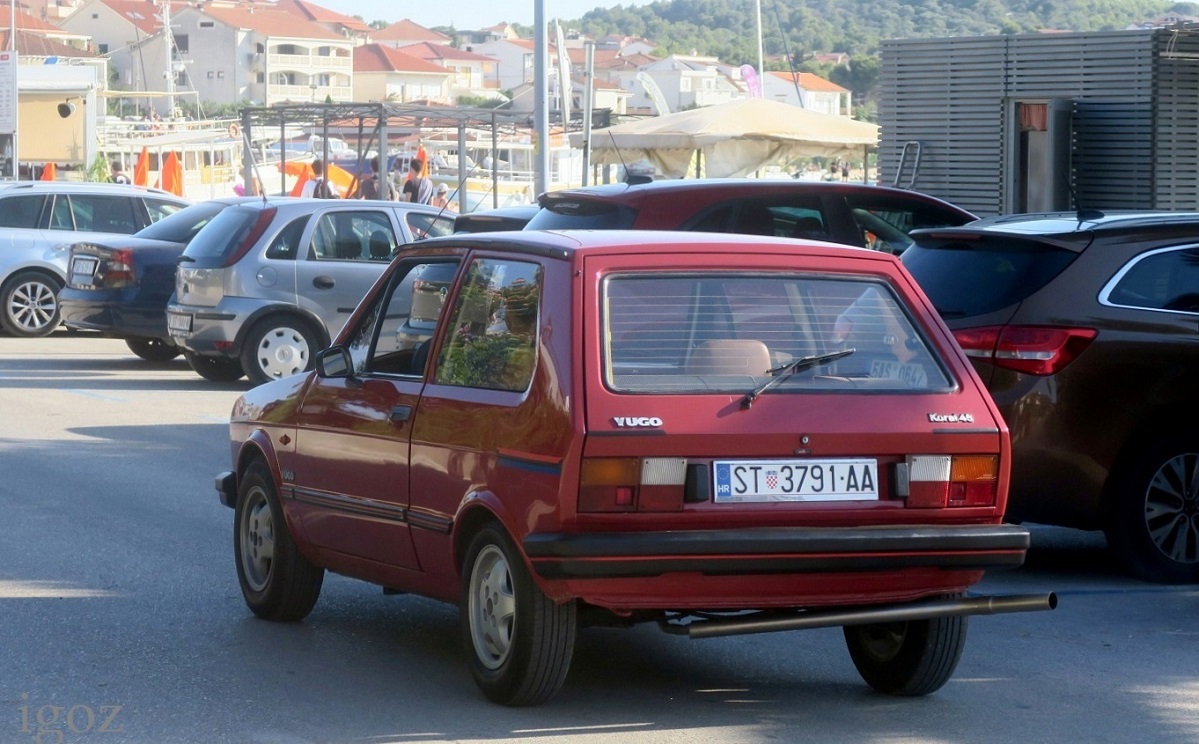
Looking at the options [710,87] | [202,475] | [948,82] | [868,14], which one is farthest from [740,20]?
[202,475]

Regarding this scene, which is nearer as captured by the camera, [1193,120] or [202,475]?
[202,475]

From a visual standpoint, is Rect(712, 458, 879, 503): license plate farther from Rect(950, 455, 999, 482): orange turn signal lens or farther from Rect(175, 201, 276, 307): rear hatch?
Rect(175, 201, 276, 307): rear hatch

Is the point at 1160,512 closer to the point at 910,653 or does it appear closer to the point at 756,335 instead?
the point at 910,653

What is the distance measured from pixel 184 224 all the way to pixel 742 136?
7.08m

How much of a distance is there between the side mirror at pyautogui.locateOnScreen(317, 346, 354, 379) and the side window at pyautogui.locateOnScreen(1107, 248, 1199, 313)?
347 centimetres

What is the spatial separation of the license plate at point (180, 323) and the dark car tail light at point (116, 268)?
1.47 meters

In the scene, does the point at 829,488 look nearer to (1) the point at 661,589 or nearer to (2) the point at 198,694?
(1) the point at 661,589

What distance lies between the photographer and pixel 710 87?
146000 mm

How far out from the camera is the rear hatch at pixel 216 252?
16.2m

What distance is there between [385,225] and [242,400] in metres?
9.13

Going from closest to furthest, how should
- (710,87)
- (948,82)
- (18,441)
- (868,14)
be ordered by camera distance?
(18,441) < (948,82) < (868,14) < (710,87)

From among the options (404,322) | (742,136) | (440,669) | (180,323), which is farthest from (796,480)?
(742,136)

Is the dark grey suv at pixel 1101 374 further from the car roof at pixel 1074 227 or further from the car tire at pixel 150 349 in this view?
the car tire at pixel 150 349

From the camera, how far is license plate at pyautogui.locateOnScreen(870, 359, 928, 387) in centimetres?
590
